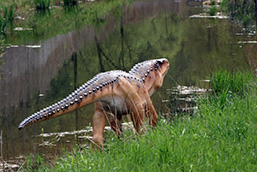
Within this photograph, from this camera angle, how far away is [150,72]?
230 inches

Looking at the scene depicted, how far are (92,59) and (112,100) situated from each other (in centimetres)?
934

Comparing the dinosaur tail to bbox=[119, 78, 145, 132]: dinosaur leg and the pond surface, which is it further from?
the pond surface

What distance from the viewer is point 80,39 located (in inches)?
692

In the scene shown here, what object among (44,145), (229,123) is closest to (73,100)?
(229,123)

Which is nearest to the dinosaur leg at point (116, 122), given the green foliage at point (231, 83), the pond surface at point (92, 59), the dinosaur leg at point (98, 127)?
the dinosaur leg at point (98, 127)

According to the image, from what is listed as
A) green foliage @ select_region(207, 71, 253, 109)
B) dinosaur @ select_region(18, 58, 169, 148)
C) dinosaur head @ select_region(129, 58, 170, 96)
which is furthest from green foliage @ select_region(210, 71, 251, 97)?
dinosaur @ select_region(18, 58, 169, 148)

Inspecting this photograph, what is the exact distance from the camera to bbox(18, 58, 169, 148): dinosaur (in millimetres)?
4927

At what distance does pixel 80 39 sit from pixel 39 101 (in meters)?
8.04

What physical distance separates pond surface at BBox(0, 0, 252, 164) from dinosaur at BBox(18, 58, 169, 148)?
1.88 m

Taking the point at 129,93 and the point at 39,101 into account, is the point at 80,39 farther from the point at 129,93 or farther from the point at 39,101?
the point at 129,93

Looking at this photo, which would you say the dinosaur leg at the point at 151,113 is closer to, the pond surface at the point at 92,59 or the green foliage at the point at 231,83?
the green foliage at the point at 231,83

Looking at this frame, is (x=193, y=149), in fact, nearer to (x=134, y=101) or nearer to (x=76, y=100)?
(x=134, y=101)

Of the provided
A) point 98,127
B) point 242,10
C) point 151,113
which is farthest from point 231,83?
point 242,10

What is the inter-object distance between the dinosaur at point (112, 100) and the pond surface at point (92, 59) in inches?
74.1
